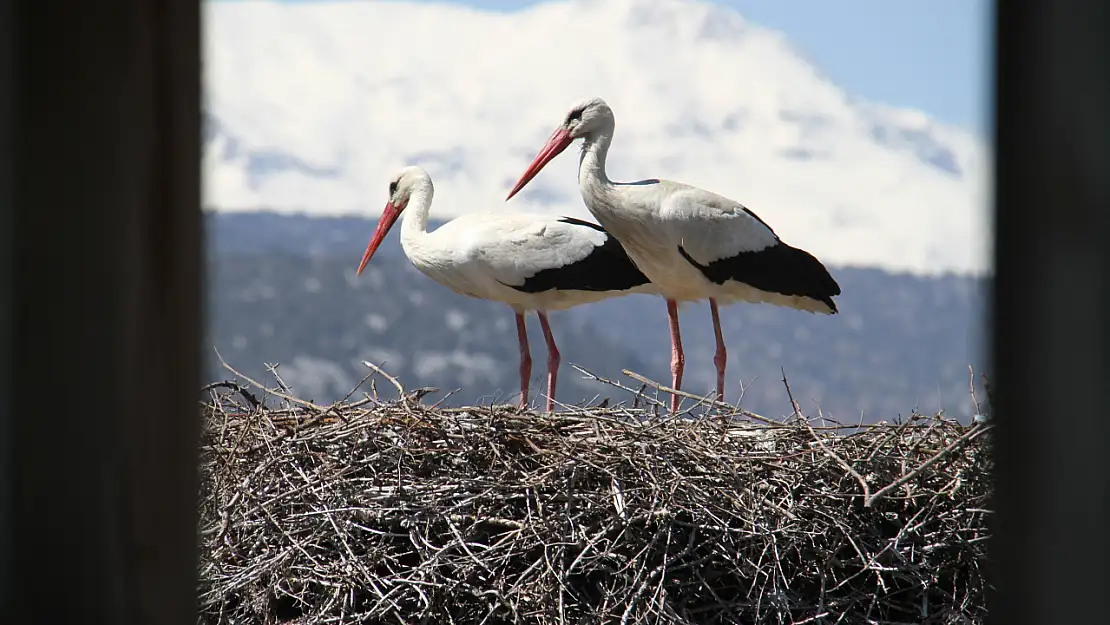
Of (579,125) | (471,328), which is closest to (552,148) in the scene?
(579,125)

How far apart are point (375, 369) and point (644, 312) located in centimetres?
9093

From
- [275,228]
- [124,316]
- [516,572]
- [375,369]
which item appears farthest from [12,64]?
[275,228]

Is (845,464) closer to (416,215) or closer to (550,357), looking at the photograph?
(550,357)

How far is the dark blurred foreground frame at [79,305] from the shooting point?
2.63 ft

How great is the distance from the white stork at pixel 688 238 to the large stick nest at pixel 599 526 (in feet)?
6.26

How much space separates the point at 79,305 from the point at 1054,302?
2.09 feet

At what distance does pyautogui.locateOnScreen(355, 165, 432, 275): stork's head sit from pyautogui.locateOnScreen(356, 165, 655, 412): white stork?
45 cm

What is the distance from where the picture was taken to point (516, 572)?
3.50 metres

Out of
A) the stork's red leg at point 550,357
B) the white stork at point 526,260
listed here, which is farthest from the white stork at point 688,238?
the stork's red leg at point 550,357

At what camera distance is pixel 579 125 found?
6.15 metres

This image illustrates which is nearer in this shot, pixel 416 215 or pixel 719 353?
pixel 719 353

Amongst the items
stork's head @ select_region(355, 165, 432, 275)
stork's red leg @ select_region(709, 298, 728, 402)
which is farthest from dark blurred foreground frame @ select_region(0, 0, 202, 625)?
stork's head @ select_region(355, 165, 432, 275)

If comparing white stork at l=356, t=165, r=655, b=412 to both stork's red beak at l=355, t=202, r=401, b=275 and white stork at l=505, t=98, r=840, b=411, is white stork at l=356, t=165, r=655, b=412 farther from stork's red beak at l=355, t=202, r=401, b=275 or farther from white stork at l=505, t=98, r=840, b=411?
stork's red beak at l=355, t=202, r=401, b=275

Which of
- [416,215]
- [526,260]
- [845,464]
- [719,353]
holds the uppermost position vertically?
[416,215]
